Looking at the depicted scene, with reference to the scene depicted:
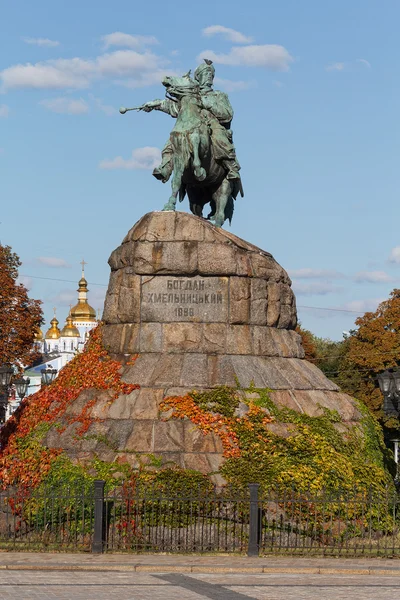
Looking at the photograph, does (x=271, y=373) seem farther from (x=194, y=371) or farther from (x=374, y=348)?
(x=374, y=348)

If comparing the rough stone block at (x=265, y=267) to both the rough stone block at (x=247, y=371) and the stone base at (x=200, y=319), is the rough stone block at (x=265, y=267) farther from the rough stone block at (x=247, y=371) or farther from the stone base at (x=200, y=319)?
the rough stone block at (x=247, y=371)

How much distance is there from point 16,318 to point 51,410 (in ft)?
97.6

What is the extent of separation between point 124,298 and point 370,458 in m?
5.53

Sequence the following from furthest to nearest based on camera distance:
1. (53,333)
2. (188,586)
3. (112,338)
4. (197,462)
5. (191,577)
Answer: (53,333) < (112,338) < (197,462) < (191,577) < (188,586)

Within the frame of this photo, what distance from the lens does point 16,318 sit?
169 ft

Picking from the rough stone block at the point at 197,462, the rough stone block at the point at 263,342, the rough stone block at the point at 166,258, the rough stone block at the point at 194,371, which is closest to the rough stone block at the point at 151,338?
the rough stone block at the point at 194,371

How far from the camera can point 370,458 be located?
22141 mm

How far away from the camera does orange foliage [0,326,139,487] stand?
20766mm

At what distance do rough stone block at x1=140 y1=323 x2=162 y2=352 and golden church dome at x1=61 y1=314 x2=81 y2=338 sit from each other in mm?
99965

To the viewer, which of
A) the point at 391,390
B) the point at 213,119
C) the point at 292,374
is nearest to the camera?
the point at 391,390

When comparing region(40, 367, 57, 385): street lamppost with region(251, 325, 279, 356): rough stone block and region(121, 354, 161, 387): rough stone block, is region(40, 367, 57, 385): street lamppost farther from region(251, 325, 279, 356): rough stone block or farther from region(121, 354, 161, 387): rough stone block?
region(251, 325, 279, 356): rough stone block

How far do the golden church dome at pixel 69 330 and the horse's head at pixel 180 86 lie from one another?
9840 centimetres

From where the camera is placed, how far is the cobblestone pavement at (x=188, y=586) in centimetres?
1396

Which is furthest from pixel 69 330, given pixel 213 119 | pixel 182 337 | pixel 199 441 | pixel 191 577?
pixel 191 577
